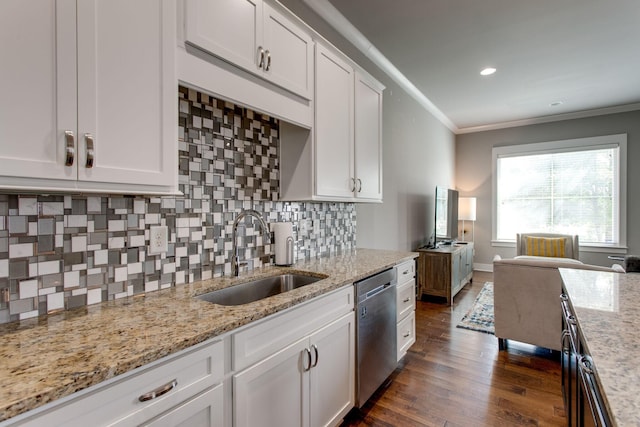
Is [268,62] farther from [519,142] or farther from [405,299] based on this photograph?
[519,142]

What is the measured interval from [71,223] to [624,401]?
170cm

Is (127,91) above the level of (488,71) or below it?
below

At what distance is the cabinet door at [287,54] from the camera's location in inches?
66.1

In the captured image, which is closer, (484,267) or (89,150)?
(89,150)

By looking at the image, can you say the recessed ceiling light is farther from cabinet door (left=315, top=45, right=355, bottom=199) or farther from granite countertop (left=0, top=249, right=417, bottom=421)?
granite countertop (left=0, top=249, right=417, bottom=421)

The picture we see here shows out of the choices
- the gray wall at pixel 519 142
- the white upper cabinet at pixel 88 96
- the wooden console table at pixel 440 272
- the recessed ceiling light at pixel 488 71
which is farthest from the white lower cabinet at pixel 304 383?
the gray wall at pixel 519 142

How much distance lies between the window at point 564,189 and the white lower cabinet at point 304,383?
5536 mm

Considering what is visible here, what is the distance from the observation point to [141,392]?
0.86 metres

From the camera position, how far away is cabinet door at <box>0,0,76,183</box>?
0.86 m

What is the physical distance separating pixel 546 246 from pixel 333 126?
4.42m

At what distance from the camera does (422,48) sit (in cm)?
322

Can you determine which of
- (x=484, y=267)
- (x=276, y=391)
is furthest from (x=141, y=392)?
(x=484, y=267)

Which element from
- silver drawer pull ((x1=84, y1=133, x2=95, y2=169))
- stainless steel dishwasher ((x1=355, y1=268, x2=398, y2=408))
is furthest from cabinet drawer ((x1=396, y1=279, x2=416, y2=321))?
silver drawer pull ((x1=84, y1=133, x2=95, y2=169))

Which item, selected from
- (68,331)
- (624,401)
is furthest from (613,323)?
(68,331)
